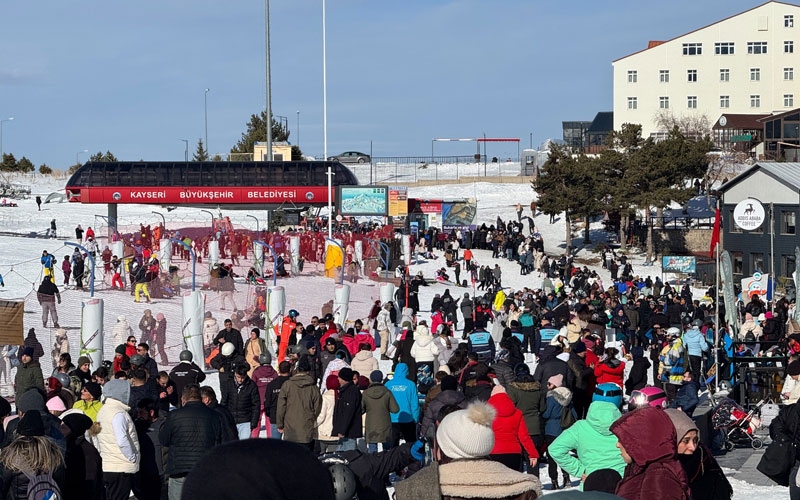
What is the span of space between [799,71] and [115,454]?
87.9 m

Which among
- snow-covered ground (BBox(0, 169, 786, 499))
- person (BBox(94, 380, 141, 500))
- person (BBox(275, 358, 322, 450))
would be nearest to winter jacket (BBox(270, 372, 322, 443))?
person (BBox(275, 358, 322, 450))

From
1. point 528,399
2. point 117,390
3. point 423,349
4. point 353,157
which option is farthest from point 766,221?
point 353,157

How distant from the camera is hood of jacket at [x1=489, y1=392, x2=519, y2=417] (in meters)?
8.94

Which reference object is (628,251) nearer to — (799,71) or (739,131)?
(739,131)

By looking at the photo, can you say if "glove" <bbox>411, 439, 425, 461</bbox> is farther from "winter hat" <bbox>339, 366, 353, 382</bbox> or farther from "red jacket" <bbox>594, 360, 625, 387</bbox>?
"red jacket" <bbox>594, 360, 625, 387</bbox>

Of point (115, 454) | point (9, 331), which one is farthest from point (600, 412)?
point (9, 331)

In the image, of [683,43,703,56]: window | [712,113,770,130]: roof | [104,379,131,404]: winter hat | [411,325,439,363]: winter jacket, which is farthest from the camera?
[683,43,703,56]: window

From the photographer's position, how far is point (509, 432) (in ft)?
29.2

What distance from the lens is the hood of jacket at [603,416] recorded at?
7.59 m

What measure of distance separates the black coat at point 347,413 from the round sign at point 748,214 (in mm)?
36002

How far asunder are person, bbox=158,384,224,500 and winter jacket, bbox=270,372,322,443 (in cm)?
245

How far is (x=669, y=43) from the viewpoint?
89.8 meters

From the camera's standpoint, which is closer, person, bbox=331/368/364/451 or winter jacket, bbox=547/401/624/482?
winter jacket, bbox=547/401/624/482

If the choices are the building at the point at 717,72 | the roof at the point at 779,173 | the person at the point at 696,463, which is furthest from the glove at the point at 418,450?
the building at the point at 717,72
